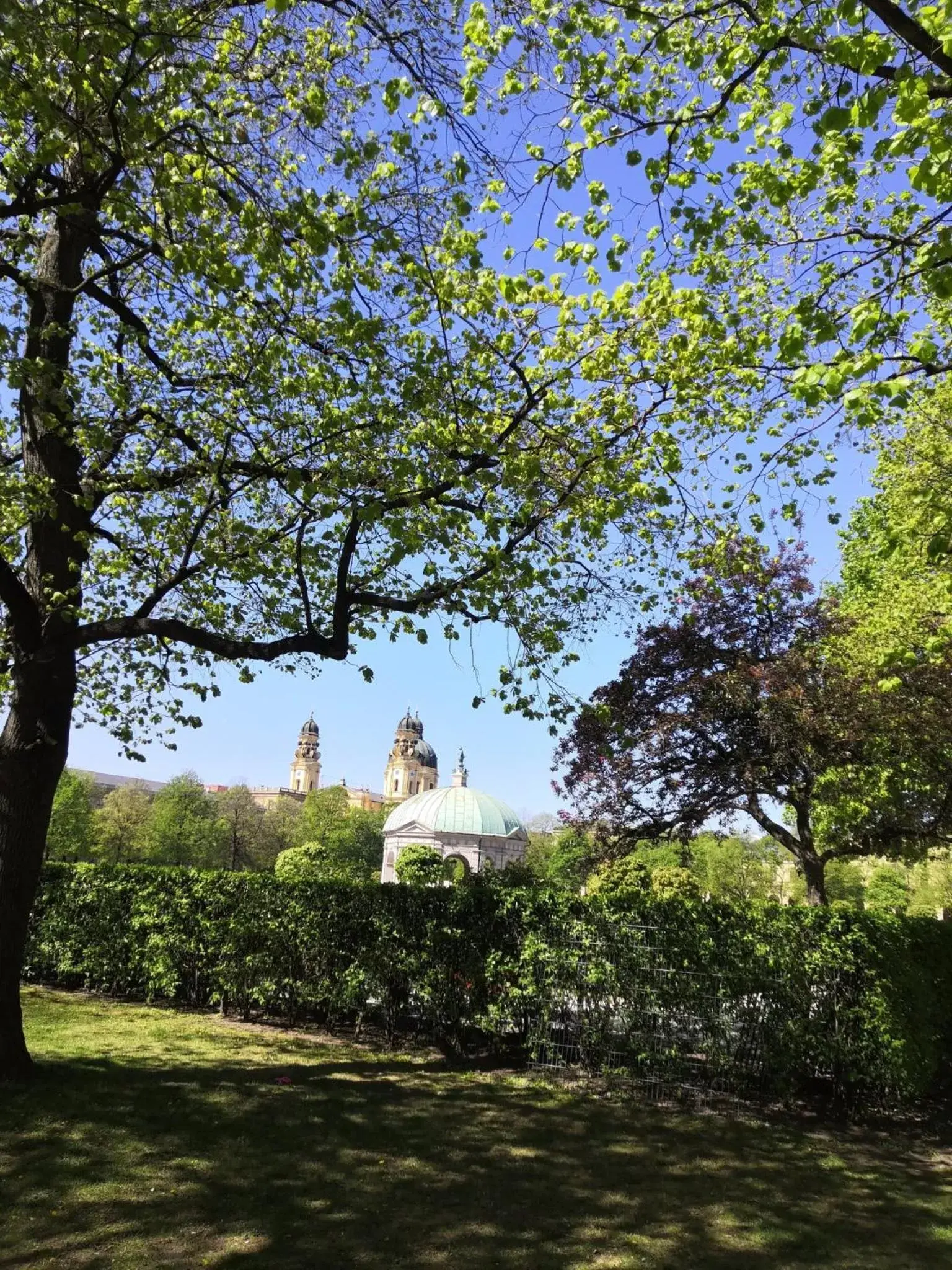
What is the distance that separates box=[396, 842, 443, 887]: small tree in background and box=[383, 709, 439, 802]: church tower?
77.8 meters

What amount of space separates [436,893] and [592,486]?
18.3 ft

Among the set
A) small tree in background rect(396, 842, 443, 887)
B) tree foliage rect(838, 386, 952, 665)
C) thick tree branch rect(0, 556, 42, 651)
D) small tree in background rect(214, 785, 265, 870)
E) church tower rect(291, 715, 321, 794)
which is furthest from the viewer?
church tower rect(291, 715, 321, 794)

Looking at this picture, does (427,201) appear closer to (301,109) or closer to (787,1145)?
(301,109)

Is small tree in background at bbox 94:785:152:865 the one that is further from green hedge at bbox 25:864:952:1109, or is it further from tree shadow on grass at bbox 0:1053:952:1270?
tree shadow on grass at bbox 0:1053:952:1270

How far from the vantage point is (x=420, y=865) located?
20516mm

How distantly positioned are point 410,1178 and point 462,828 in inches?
1666

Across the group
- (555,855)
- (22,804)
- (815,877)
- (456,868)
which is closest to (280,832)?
(555,855)

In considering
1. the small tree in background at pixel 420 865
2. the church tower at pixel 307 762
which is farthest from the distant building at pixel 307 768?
the small tree in background at pixel 420 865

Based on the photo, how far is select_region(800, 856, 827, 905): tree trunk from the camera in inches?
557

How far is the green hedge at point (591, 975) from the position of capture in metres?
8.34

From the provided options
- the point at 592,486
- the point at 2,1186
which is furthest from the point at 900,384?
the point at 2,1186

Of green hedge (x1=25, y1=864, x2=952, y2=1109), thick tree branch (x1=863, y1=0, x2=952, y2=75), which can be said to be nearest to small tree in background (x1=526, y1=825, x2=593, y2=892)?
green hedge (x1=25, y1=864, x2=952, y2=1109)

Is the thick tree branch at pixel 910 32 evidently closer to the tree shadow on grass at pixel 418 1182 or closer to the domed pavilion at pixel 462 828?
the tree shadow on grass at pixel 418 1182

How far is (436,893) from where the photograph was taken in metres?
9.92
